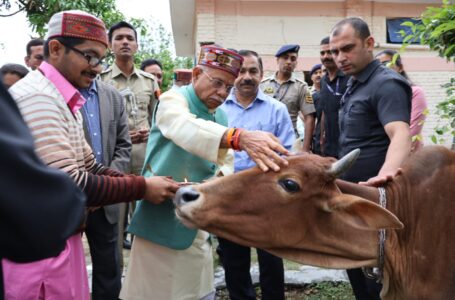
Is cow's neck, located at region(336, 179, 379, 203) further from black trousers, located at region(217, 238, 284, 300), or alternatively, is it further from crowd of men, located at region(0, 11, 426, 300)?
black trousers, located at region(217, 238, 284, 300)

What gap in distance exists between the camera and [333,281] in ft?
19.2

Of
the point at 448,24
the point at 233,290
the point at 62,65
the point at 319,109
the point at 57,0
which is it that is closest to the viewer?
the point at 62,65

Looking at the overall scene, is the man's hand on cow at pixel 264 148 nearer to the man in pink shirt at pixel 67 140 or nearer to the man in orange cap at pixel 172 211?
the man in orange cap at pixel 172 211

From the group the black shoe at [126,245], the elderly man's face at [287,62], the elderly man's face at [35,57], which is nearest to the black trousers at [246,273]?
the black shoe at [126,245]

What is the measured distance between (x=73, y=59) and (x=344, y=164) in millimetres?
1577

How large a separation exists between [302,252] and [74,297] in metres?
1.30

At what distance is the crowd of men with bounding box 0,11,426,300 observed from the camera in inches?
53.9

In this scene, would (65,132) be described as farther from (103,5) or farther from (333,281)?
(103,5)

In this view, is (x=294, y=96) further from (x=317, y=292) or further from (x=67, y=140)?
(x=67, y=140)

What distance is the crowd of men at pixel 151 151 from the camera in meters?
1.37

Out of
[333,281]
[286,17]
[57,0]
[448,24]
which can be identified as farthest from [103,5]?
[448,24]

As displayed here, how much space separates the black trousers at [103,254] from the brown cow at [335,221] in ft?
4.37

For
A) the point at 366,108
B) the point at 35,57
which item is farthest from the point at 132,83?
the point at 366,108

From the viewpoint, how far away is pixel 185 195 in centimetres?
281
